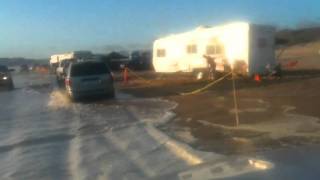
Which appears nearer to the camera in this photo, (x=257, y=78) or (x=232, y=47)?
(x=257, y=78)

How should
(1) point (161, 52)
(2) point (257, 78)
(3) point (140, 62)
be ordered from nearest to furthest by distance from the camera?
1. (2) point (257, 78)
2. (1) point (161, 52)
3. (3) point (140, 62)

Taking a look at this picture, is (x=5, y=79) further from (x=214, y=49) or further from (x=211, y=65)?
(x=211, y=65)

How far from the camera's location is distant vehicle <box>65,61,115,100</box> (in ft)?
83.8

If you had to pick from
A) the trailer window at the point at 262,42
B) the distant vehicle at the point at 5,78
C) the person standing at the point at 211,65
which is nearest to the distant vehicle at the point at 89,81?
the person standing at the point at 211,65

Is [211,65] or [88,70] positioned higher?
[88,70]

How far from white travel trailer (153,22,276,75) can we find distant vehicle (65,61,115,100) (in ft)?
26.7

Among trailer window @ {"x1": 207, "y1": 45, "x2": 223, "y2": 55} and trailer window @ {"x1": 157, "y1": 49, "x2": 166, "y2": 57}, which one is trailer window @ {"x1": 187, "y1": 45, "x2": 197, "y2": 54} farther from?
trailer window @ {"x1": 157, "y1": 49, "x2": 166, "y2": 57}

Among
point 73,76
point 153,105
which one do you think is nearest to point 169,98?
point 153,105

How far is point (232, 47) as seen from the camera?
3158cm

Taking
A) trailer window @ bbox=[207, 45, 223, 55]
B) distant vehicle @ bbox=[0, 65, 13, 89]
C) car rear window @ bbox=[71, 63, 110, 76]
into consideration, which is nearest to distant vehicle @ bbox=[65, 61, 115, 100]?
car rear window @ bbox=[71, 63, 110, 76]

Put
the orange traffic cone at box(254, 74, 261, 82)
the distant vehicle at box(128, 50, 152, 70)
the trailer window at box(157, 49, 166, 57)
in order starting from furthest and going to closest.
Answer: the distant vehicle at box(128, 50, 152, 70) → the trailer window at box(157, 49, 166, 57) → the orange traffic cone at box(254, 74, 261, 82)

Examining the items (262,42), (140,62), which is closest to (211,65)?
(262,42)

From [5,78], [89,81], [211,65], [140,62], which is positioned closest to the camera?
[89,81]

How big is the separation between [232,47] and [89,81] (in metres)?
9.22
